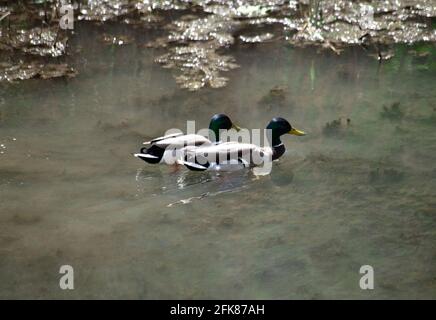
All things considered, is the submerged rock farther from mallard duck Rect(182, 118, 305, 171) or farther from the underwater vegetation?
the underwater vegetation

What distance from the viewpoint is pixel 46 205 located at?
271 inches

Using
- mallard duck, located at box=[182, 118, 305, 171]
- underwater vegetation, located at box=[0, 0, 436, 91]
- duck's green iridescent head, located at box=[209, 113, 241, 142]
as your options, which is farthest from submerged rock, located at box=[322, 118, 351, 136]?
underwater vegetation, located at box=[0, 0, 436, 91]

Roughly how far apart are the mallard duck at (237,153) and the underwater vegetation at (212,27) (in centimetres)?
170

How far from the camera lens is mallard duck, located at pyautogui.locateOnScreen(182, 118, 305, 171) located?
7.52 meters

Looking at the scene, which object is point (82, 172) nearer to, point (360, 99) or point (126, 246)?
point (126, 246)

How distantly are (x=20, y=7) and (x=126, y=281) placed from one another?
6.99 metres

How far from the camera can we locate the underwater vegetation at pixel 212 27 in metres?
10.1

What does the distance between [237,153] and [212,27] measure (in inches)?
151

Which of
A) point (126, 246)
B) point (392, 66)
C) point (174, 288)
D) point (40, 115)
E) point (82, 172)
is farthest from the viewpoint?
point (392, 66)

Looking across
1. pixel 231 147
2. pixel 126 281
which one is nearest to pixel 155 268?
pixel 126 281

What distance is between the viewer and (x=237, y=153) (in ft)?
25.1

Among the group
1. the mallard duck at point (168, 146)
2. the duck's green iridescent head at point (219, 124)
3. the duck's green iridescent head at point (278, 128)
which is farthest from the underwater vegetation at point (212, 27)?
the mallard duck at point (168, 146)

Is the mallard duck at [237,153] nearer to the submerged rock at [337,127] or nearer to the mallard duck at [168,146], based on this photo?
the mallard duck at [168,146]

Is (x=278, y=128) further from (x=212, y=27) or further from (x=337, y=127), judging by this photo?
(x=212, y=27)
